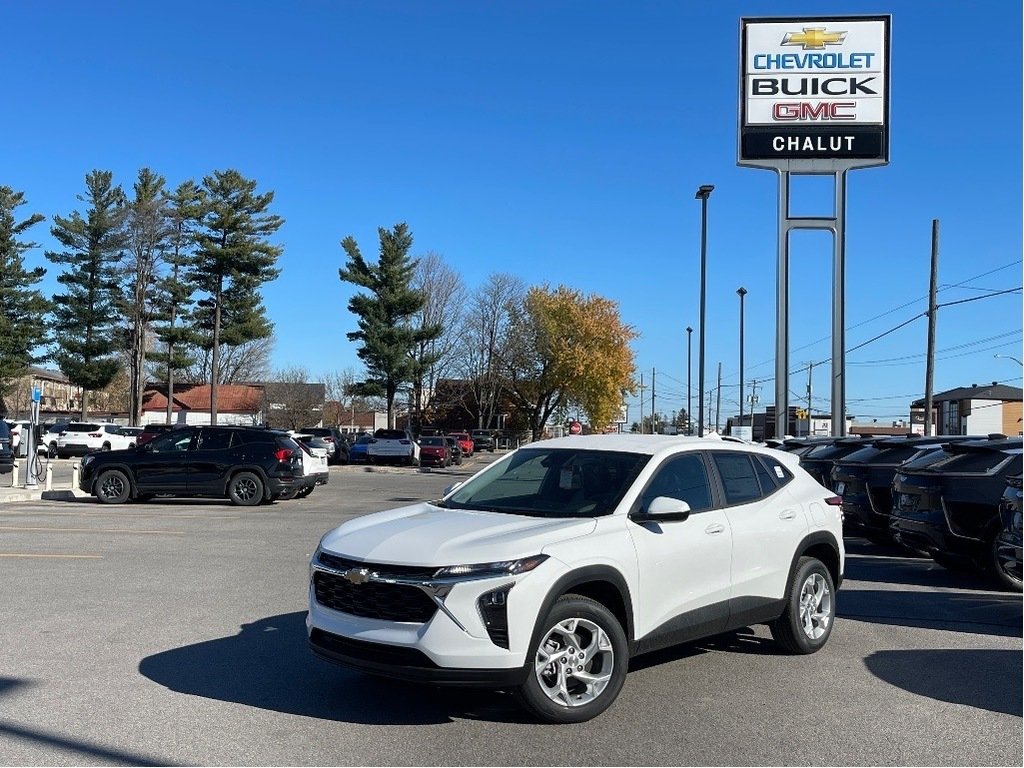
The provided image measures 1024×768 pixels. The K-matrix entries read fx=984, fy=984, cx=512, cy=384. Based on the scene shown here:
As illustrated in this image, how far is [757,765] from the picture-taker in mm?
5047

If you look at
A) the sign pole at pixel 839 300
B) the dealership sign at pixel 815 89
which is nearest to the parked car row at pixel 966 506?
the sign pole at pixel 839 300

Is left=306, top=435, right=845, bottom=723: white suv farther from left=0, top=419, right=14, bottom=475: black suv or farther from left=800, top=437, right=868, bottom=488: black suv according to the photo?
left=0, top=419, right=14, bottom=475: black suv

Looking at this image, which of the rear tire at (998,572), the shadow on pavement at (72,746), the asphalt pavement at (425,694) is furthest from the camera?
the rear tire at (998,572)

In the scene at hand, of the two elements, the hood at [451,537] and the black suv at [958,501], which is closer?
the hood at [451,537]

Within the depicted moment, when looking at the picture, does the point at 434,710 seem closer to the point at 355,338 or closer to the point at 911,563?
the point at 911,563

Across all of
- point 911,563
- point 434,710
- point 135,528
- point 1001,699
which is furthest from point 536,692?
point 135,528

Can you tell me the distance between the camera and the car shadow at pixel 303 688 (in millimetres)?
5867

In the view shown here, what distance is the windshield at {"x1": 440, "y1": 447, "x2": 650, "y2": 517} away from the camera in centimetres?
636

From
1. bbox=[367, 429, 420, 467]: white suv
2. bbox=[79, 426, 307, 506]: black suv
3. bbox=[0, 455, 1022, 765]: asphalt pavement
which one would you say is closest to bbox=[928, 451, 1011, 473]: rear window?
bbox=[0, 455, 1022, 765]: asphalt pavement

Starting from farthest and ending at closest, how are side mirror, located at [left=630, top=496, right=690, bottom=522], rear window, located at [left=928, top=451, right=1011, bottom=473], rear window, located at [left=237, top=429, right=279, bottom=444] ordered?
1. rear window, located at [left=237, top=429, right=279, bottom=444]
2. rear window, located at [left=928, top=451, right=1011, bottom=473]
3. side mirror, located at [left=630, top=496, right=690, bottom=522]

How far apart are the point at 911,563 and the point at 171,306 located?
173ft

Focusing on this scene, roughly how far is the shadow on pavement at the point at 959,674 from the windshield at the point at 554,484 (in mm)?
2362

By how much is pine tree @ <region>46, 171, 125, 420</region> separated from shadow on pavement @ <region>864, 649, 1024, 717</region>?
187 feet

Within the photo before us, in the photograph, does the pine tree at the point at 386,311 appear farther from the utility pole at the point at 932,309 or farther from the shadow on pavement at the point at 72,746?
the shadow on pavement at the point at 72,746
